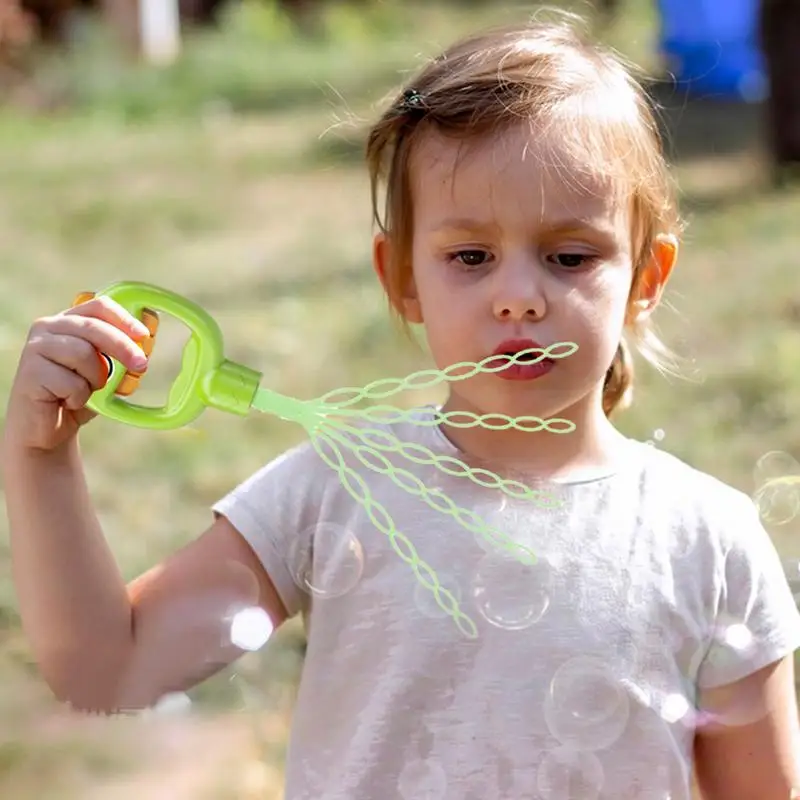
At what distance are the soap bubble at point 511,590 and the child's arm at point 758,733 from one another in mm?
159

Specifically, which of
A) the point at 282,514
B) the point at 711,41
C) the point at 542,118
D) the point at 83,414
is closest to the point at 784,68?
the point at 711,41

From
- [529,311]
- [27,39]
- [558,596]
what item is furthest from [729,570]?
[27,39]

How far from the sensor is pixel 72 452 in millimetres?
1066

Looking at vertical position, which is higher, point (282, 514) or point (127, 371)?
point (127, 371)

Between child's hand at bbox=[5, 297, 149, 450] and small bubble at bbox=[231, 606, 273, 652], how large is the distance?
0.22 m

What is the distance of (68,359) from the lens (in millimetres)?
997

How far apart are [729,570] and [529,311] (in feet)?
0.88

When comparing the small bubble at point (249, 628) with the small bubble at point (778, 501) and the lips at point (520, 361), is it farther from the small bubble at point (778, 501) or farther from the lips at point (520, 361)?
the small bubble at point (778, 501)

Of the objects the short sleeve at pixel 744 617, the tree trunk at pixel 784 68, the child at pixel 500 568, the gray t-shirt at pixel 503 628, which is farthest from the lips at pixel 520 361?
the tree trunk at pixel 784 68

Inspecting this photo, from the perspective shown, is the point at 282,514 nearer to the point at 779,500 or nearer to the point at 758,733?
the point at 758,733

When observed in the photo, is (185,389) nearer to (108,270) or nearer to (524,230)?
(524,230)

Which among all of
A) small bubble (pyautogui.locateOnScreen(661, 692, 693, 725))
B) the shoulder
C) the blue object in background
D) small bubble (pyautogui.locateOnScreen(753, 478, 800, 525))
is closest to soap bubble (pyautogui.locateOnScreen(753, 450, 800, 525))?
small bubble (pyautogui.locateOnScreen(753, 478, 800, 525))

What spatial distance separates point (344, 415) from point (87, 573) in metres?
0.22

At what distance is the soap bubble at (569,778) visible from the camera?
1.10 meters
